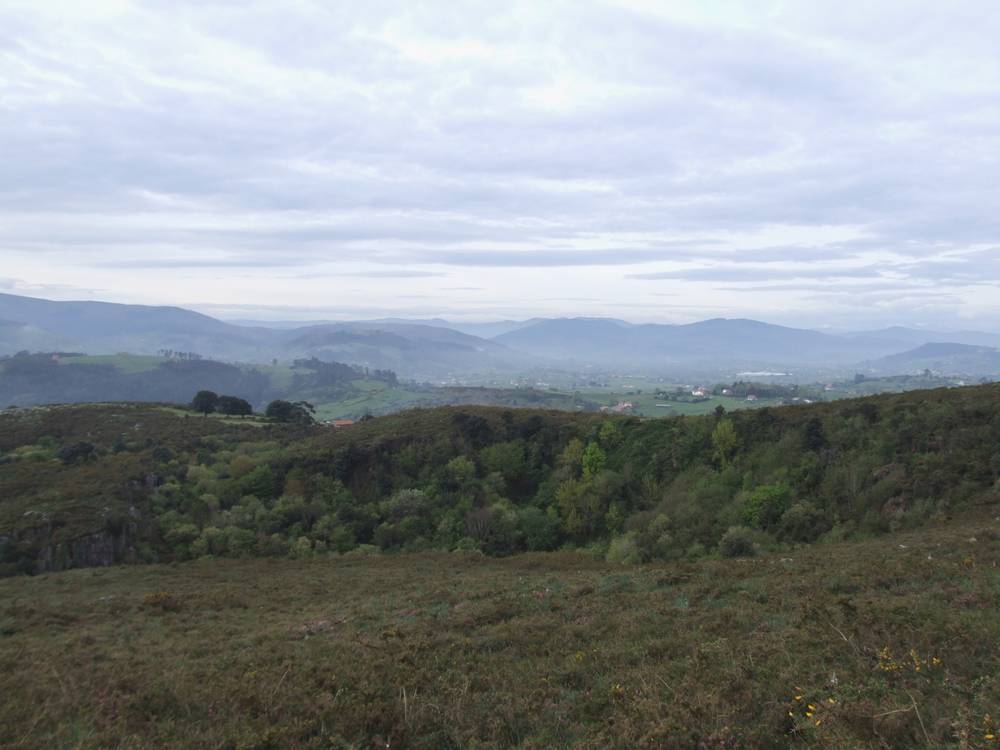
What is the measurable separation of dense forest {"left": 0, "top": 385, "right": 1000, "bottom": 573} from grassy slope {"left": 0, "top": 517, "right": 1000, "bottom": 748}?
269 inches

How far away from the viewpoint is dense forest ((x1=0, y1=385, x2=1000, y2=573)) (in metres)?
22.3

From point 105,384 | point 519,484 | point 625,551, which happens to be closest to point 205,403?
point 519,484

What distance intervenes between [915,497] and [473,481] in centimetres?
2176

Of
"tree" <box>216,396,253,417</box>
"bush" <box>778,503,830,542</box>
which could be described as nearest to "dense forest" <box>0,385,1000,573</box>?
"bush" <box>778,503,830,542</box>

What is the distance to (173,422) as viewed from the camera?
4731cm

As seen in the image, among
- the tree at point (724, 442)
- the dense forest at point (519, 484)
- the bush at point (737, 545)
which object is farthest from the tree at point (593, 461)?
the bush at point (737, 545)

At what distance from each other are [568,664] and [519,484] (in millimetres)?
25263

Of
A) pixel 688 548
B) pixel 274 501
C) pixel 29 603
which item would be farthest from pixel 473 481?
pixel 29 603

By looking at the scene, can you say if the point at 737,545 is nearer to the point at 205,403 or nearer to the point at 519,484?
the point at 519,484

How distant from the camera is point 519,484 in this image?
3412 centimetres

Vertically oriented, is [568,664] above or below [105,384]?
above

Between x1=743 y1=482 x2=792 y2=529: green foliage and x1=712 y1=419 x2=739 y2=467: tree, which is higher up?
x1=712 y1=419 x2=739 y2=467: tree

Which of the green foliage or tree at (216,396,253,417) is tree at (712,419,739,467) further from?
tree at (216,396,253,417)

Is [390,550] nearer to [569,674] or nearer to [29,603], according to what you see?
[29,603]
